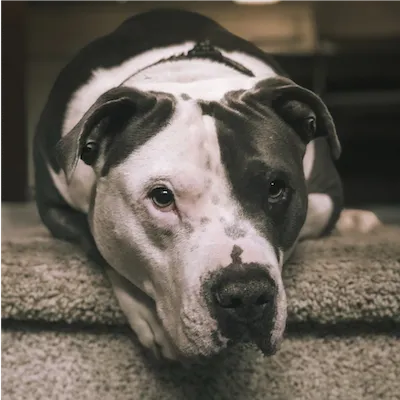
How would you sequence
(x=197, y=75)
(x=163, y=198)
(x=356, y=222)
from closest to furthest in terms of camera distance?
(x=163, y=198) < (x=197, y=75) < (x=356, y=222)

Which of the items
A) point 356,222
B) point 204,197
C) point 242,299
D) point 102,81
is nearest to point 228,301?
point 242,299

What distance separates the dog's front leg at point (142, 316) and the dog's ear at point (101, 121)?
20 centimetres

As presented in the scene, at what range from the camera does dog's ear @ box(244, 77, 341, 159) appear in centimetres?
121

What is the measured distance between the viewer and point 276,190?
3.75ft

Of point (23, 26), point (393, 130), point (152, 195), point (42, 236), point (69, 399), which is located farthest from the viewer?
point (393, 130)

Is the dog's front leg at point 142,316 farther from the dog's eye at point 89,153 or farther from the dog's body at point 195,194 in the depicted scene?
the dog's eye at point 89,153

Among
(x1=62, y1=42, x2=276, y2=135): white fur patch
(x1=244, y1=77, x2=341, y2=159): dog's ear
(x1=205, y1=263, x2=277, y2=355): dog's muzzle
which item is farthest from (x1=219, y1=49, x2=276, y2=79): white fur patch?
(x1=205, y1=263, x2=277, y2=355): dog's muzzle

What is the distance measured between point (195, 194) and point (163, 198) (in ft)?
0.17

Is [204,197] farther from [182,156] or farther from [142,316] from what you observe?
[142,316]

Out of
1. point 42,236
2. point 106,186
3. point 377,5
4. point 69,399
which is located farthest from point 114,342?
point 377,5

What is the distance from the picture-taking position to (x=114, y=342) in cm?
128

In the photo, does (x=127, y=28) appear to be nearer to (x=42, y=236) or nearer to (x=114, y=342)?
(x=42, y=236)

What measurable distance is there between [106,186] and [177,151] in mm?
140

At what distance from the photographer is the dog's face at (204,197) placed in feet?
3.34
